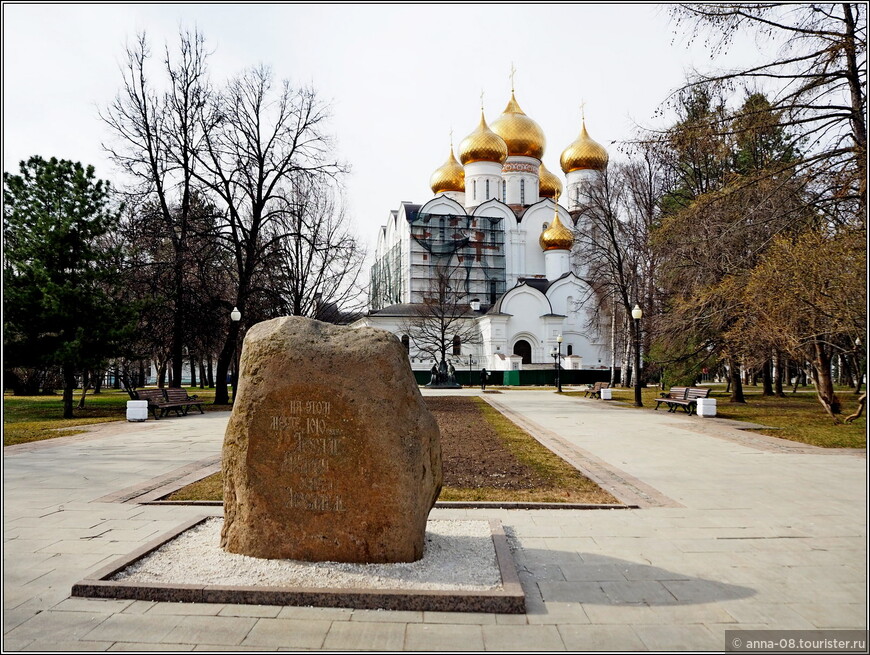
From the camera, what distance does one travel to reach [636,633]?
143 inches

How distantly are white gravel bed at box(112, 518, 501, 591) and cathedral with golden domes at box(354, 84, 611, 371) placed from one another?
43.4 m

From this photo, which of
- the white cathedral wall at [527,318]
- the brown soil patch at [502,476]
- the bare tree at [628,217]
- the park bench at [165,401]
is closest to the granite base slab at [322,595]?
the brown soil patch at [502,476]

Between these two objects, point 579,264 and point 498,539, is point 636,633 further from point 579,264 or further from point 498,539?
point 579,264

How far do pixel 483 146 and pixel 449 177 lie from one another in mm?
5621

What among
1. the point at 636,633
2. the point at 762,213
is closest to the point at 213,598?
the point at 636,633

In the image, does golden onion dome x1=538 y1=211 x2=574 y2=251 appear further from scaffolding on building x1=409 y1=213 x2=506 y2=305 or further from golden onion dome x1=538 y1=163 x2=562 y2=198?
golden onion dome x1=538 y1=163 x2=562 y2=198

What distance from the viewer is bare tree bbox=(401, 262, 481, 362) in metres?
48.2

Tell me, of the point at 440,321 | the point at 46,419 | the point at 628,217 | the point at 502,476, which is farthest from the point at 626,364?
the point at 502,476

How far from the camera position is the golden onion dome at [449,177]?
2351 inches

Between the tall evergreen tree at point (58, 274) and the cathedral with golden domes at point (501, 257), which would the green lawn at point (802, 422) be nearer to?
the tall evergreen tree at point (58, 274)

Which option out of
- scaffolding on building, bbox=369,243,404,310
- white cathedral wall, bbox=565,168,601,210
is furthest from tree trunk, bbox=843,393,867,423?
scaffolding on building, bbox=369,243,404,310

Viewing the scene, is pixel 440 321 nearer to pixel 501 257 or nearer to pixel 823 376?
pixel 501 257

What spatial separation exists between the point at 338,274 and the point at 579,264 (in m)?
29.3

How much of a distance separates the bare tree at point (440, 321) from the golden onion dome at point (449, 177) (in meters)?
10.5
